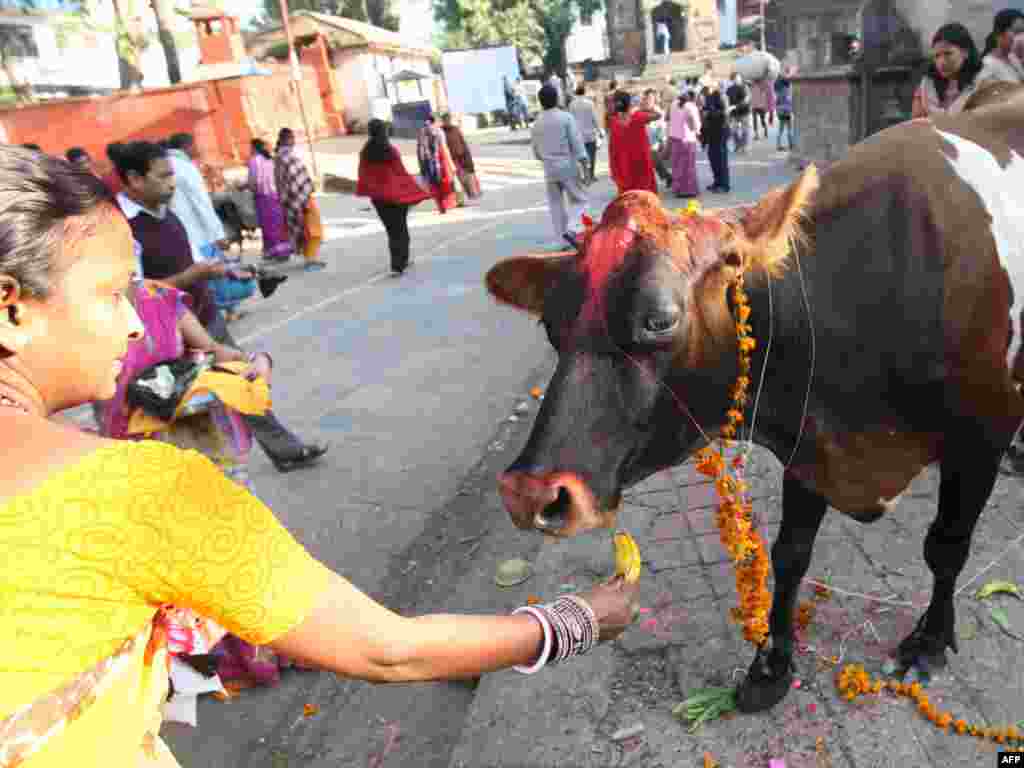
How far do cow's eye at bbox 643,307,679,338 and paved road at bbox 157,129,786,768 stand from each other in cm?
169

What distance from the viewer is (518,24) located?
4025 cm

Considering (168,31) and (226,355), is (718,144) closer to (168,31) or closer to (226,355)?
(226,355)

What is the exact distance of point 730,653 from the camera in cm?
258

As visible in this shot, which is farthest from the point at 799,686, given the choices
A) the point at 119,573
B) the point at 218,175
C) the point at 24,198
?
the point at 218,175

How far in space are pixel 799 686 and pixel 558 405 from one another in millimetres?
1418

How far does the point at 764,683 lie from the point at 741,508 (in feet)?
2.30

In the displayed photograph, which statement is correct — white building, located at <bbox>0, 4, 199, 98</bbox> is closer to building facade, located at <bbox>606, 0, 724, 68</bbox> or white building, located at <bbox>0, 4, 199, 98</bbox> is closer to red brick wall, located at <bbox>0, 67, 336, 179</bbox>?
red brick wall, located at <bbox>0, 67, 336, 179</bbox>

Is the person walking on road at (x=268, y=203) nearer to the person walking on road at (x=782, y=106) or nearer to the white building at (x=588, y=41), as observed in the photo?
the person walking on road at (x=782, y=106)

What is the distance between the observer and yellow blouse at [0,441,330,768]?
837 millimetres

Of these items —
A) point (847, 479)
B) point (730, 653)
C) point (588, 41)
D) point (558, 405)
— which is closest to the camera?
point (558, 405)

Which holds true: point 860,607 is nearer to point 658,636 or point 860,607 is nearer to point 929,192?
point 658,636

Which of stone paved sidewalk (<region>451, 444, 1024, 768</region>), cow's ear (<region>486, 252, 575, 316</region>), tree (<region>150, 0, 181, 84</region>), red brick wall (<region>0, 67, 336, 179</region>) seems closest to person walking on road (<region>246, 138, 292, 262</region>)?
red brick wall (<region>0, 67, 336, 179</region>)

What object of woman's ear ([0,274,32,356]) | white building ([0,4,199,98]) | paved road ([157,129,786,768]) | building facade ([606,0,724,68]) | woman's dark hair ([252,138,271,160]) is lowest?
paved road ([157,129,786,768])

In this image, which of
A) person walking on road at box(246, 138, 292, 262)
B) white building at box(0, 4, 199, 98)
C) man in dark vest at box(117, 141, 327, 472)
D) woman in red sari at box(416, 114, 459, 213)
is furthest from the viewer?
white building at box(0, 4, 199, 98)
